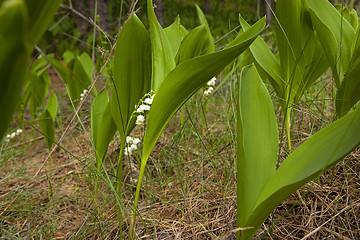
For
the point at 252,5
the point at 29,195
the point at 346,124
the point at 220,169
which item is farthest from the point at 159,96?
the point at 252,5

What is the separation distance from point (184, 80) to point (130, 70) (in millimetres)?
194

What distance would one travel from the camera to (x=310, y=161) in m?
0.61

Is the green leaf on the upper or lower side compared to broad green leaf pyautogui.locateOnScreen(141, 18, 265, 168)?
upper

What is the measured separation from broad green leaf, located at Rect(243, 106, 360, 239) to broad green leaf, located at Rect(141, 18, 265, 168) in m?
0.23

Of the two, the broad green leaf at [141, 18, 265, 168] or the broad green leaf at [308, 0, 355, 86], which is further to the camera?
the broad green leaf at [308, 0, 355, 86]

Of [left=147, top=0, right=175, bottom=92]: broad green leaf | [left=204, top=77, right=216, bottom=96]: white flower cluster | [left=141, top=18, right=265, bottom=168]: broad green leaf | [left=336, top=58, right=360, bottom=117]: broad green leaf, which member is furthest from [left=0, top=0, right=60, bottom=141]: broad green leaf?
[left=204, top=77, right=216, bottom=96]: white flower cluster

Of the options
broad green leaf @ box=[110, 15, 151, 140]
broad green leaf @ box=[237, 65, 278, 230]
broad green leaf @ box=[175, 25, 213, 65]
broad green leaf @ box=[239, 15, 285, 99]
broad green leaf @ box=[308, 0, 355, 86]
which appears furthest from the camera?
broad green leaf @ box=[175, 25, 213, 65]

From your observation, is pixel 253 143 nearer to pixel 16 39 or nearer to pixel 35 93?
pixel 16 39

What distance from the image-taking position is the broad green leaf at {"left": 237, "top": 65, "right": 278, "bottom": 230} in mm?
664

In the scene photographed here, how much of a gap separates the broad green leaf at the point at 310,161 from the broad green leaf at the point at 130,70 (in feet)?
1.38

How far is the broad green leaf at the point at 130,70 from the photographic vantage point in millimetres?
809

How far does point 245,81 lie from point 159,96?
20cm

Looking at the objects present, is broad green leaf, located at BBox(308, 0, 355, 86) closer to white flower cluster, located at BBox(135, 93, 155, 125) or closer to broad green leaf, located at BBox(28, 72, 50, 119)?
white flower cluster, located at BBox(135, 93, 155, 125)

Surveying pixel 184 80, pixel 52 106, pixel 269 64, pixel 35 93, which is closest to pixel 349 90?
pixel 269 64
